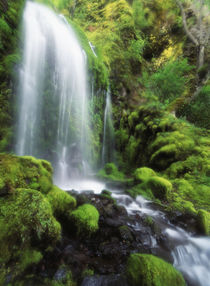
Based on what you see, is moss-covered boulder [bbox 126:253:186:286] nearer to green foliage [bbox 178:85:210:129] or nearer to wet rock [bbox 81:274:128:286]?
wet rock [bbox 81:274:128:286]

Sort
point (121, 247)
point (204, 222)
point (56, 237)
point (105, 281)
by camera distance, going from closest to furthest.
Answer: point (105, 281) → point (56, 237) → point (121, 247) → point (204, 222)

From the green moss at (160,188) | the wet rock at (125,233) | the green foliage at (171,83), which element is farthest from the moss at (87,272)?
the green foliage at (171,83)

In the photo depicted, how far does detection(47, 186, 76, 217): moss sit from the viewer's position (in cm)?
287

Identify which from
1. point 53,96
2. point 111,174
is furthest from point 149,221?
point 53,96

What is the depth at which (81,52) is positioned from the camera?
371 inches

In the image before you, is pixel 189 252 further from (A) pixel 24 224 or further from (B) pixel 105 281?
(A) pixel 24 224

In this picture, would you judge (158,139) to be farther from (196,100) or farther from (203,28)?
(203,28)

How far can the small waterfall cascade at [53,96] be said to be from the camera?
633cm

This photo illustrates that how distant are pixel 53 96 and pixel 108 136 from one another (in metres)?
5.19

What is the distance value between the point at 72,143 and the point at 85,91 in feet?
12.0

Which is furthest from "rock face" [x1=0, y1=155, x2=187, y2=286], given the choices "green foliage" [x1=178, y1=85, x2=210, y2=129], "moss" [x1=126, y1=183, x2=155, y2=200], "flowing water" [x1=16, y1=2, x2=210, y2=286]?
"green foliage" [x1=178, y1=85, x2=210, y2=129]

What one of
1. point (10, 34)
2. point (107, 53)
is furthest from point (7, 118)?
point (107, 53)

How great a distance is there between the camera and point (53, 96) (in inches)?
297

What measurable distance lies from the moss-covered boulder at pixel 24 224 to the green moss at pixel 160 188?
3.85 m
